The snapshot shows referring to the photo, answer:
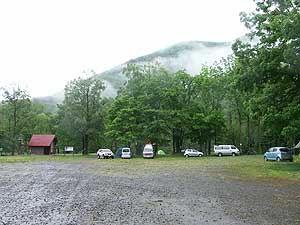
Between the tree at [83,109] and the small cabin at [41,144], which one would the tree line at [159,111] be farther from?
the small cabin at [41,144]

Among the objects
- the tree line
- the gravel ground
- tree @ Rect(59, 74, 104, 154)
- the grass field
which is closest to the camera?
the gravel ground

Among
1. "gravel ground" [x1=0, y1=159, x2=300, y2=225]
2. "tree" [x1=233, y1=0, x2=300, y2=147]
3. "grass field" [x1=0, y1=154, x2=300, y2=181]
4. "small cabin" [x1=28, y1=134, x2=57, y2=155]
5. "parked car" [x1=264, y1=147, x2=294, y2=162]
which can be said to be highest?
"tree" [x1=233, y1=0, x2=300, y2=147]

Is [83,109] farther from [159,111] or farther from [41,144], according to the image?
[159,111]

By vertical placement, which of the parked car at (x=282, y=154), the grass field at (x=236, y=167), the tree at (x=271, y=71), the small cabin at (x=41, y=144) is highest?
the tree at (x=271, y=71)

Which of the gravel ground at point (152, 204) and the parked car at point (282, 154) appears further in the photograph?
the parked car at point (282, 154)

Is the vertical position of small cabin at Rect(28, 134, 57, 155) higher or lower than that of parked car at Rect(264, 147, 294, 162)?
higher

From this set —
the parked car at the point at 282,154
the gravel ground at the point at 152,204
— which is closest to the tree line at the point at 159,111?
the parked car at the point at 282,154

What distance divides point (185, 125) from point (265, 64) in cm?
3104

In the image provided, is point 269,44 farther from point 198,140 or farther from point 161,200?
point 198,140

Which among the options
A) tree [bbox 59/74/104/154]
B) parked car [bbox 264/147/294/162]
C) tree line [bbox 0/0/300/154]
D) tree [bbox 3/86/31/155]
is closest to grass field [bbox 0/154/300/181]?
parked car [bbox 264/147/294/162]

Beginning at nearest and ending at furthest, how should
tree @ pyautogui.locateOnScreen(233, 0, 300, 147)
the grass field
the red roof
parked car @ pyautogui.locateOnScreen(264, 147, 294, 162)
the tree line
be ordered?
the grass field, tree @ pyautogui.locateOnScreen(233, 0, 300, 147), parked car @ pyautogui.locateOnScreen(264, 147, 294, 162), the tree line, the red roof

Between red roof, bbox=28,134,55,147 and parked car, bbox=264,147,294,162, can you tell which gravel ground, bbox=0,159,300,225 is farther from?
red roof, bbox=28,134,55,147

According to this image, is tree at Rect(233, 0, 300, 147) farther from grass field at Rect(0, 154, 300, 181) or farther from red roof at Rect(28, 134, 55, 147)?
red roof at Rect(28, 134, 55, 147)

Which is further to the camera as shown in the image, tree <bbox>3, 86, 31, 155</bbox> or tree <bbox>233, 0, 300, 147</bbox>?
tree <bbox>3, 86, 31, 155</bbox>
